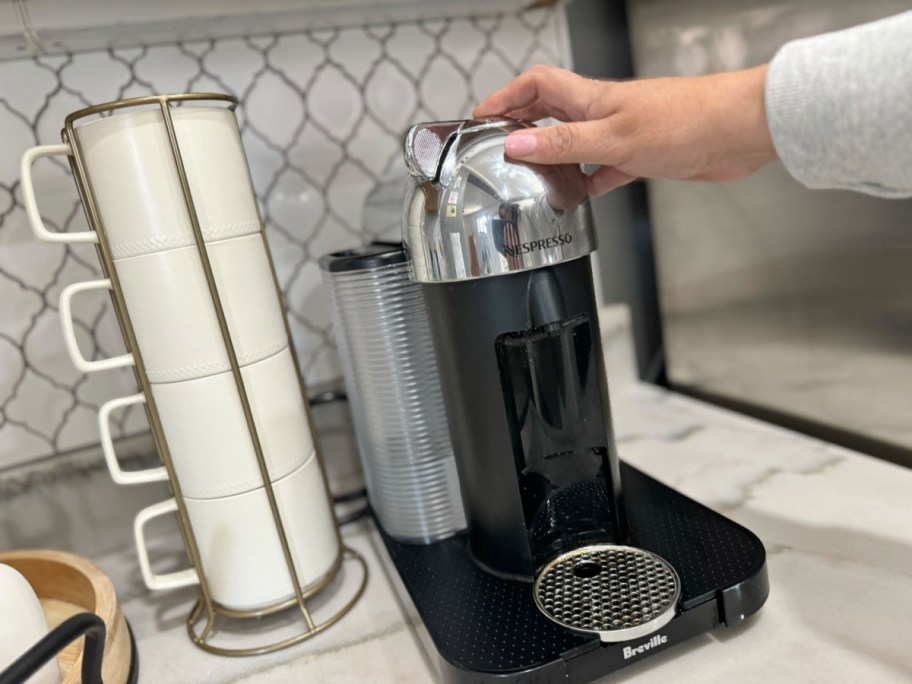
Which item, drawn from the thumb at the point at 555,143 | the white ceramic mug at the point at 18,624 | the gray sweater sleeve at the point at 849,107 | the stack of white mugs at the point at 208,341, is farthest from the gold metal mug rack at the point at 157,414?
the gray sweater sleeve at the point at 849,107

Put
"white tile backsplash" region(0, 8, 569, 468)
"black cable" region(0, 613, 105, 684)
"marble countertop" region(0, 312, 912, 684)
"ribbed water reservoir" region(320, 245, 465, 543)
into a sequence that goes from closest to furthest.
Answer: "black cable" region(0, 613, 105, 684), "marble countertop" region(0, 312, 912, 684), "ribbed water reservoir" region(320, 245, 465, 543), "white tile backsplash" region(0, 8, 569, 468)

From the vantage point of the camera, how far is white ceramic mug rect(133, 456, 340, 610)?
1.72 feet

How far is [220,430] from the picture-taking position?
505mm

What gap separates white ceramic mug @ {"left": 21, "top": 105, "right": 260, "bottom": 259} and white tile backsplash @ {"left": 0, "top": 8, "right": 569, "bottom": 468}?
0.74ft

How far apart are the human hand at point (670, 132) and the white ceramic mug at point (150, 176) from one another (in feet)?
0.69

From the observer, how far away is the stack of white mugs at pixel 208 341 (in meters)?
0.46

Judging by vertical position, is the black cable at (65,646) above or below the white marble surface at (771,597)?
above

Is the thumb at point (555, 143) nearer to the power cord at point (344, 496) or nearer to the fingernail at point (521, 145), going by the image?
the fingernail at point (521, 145)

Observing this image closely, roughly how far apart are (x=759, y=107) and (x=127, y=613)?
0.64 meters

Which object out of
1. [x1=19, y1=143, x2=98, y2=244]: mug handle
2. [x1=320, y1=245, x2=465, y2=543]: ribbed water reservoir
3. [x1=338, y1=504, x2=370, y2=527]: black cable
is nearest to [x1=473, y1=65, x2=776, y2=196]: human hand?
[x1=320, y1=245, x2=465, y2=543]: ribbed water reservoir

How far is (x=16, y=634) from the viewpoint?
42 cm

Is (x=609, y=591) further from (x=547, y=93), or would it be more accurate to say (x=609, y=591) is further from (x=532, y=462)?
(x=547, y=93)

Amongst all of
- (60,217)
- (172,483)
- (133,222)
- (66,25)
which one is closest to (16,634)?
(172,483)

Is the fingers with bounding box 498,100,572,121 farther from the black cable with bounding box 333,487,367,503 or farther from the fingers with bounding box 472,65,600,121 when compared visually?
the black cable with bounding box 333,487,367,503
